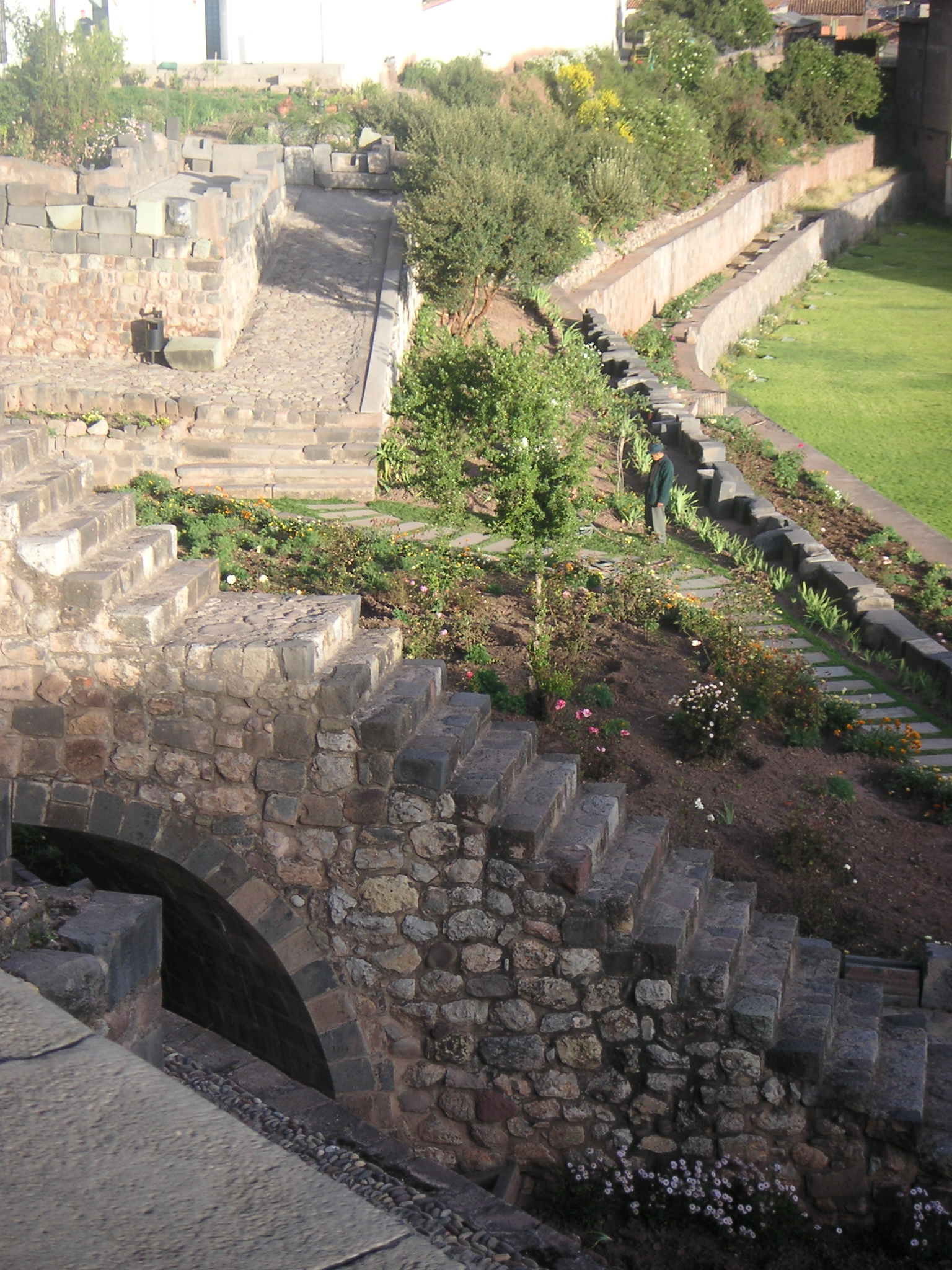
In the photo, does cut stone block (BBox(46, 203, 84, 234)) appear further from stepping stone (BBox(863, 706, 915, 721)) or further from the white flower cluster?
the white flower cluster

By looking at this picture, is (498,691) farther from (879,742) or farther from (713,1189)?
(713,1189)

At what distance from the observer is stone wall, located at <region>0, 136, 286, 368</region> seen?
1598cm

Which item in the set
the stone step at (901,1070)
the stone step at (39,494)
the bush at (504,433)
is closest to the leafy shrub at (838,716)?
the bush at (504,433)

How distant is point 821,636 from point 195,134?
29.7 metres

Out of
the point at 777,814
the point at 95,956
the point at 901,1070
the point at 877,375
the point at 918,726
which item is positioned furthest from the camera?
the point at 877,375

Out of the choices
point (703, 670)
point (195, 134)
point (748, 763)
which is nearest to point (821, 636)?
point (703, 670)

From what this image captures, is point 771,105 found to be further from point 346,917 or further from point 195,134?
point 346,917

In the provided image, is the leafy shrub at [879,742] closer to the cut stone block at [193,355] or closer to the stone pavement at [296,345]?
the stone pavement at [296,345]

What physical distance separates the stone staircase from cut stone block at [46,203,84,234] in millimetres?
11034

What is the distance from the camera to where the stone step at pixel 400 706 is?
5.66 meters

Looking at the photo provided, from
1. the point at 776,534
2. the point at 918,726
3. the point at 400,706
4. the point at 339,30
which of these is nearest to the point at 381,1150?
the point at 400,706

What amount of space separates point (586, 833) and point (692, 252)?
78.2 feet

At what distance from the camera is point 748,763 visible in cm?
833

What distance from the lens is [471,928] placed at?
5.78m
